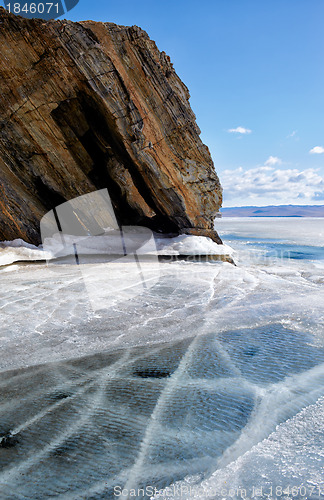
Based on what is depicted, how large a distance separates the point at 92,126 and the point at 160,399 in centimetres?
1156

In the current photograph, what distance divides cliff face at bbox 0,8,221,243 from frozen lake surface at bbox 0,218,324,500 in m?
7.22

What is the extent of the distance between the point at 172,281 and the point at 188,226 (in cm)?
654

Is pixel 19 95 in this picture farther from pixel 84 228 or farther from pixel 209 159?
pixel 209 159

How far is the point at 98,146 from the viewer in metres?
12.5

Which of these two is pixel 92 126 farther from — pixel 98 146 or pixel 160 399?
pixel 160 399

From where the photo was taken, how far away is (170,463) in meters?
2.18

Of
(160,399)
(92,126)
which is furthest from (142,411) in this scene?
(92,126)

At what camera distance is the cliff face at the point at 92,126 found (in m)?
10.1

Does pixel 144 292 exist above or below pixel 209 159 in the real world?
below

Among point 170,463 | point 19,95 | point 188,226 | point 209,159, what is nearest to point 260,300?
point 170,463

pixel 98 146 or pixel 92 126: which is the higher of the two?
pixel 92 126

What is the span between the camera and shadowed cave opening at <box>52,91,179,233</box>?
11.3 meters

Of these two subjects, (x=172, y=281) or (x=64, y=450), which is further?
(x=172, y=281)

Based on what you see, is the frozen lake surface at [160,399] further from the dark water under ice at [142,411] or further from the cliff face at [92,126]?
the cliff face at [92,126]
